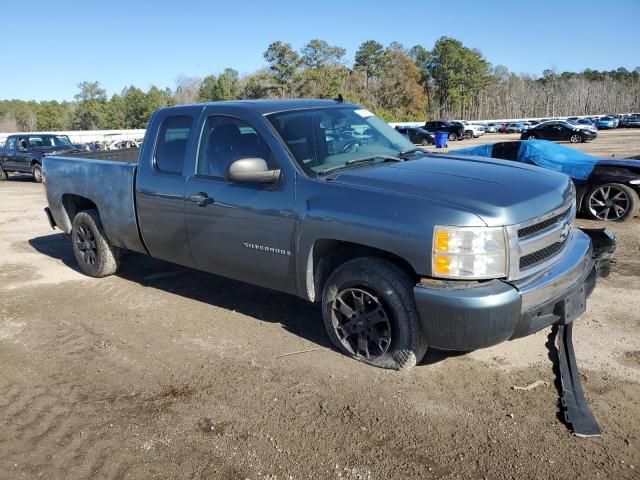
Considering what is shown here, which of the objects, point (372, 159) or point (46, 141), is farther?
point (46, 141)

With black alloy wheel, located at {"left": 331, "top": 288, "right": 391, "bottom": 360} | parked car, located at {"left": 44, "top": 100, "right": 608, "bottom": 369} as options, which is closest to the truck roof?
parked car, located at {"left": 44, "top": 100, "right": 608, "bottom": 369}

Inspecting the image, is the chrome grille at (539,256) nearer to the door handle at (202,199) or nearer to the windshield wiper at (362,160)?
the windshield wiper at (362,160)

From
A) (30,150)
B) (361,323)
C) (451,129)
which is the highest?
(30,150)

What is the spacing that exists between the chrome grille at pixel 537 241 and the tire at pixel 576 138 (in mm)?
35645

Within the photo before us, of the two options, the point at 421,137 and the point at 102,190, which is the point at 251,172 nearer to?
the point at 102,190

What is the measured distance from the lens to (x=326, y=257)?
3947 mm

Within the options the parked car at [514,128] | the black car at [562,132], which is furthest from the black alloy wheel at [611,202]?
the parked car at [514,128]

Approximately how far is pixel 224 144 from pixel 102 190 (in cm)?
194

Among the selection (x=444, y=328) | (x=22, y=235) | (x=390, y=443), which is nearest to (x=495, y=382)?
(x=444, y=328)

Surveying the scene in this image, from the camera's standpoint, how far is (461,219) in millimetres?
3141

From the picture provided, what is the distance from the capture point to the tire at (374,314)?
3.50 meters

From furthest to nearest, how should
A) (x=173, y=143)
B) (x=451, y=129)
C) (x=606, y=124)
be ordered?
1. (x=606, y=124)
2. (x=451, y=129)
3. (x=173, y=143)

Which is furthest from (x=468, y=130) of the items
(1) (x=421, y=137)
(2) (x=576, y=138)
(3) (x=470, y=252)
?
(3) (x=470, y=252)

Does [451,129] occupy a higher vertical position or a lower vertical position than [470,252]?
lower
